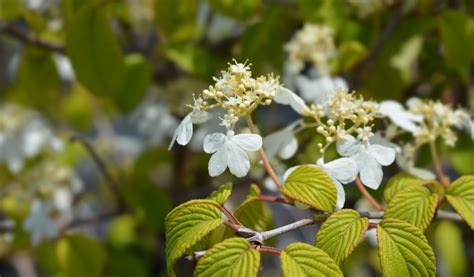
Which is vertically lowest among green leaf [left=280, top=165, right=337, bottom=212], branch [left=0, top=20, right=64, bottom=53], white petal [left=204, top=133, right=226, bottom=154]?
green leaf [left=280, top=165, right=337, bottom=212]

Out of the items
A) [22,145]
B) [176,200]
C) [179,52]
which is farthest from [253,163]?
[22,145]

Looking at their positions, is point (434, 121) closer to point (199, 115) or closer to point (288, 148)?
point (288, 148)

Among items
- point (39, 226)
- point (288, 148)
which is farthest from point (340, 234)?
point (39, 226)

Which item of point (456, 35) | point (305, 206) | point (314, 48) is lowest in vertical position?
point (305, 206)

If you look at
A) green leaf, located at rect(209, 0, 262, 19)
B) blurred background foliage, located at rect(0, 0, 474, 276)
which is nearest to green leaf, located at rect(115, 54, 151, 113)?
blurred background foliage, located at rect(0, 0, 474, 276)

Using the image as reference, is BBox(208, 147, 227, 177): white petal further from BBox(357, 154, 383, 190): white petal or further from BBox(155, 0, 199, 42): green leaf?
BBox(155, 0, 199, 42): green leaf
